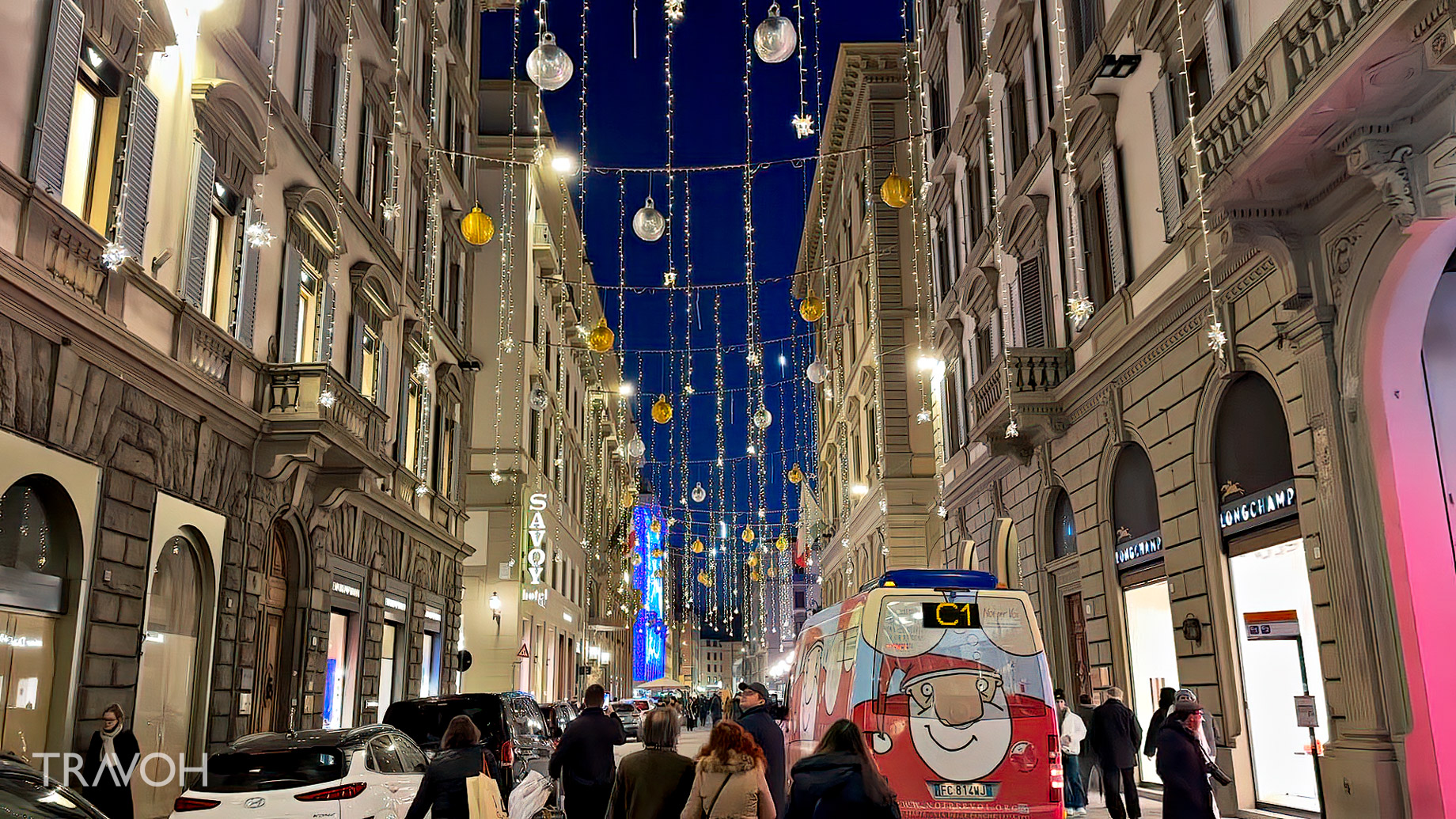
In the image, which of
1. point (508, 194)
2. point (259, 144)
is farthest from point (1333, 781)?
point (508, 194)

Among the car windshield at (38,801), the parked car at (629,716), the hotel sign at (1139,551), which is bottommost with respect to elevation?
the parked car at (629,716)

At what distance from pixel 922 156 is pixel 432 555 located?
18354 mm

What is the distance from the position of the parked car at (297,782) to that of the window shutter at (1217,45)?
1228cm

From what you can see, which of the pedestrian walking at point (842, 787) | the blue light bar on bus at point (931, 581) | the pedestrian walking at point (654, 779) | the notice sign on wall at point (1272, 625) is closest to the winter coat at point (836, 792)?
the pedestrian walking at point (842, 787)

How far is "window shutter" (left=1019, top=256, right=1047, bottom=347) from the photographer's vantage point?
2191 centimetres

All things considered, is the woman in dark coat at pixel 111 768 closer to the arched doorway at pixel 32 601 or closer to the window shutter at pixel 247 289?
the arched doorway at pixel 32 601

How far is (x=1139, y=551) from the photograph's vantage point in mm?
17312

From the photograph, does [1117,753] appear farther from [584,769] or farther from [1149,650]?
[584,769]

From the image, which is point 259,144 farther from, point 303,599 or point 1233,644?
point 1233,644

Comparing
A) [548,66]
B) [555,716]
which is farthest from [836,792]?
[555,716]

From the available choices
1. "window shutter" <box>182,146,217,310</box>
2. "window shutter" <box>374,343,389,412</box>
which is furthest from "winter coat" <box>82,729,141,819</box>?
"window shutter" <box>374,343,389,412</box>

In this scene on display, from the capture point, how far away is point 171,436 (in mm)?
14125

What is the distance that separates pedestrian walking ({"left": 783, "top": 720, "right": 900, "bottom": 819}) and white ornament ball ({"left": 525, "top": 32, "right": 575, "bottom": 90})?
9997 millimetres

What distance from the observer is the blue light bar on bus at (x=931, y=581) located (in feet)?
37.9
